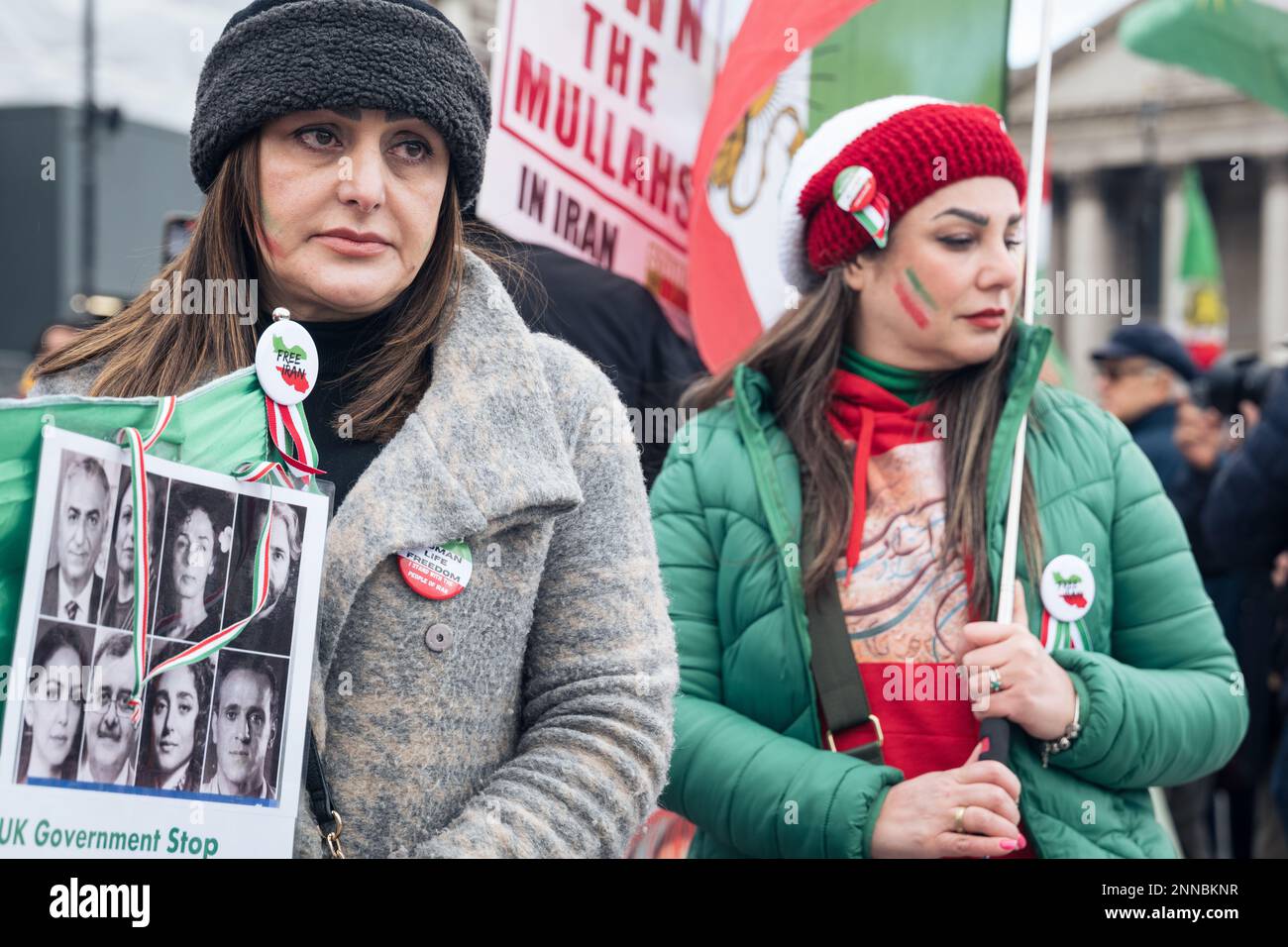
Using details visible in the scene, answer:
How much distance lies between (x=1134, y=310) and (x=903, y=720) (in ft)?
2.83

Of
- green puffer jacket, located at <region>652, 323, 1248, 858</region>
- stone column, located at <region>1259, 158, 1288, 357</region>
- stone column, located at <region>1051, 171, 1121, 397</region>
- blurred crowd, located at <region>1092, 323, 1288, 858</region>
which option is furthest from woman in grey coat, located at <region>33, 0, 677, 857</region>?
stone column, located at <region>1051, 171, 1121, 397</region>

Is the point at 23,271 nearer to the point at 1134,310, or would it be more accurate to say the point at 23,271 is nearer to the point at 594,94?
the point at 594,94

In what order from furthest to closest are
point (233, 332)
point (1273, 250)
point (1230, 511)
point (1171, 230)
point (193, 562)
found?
point (1171, 230)
point (1273, 250)
point (1230, 511)
point (233, 332)
point (193, 562)

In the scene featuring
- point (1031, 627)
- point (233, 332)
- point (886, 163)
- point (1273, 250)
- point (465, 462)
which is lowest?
point (1031, 627)

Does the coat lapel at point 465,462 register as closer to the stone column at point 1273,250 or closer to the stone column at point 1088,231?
the stone column at point 1273,250

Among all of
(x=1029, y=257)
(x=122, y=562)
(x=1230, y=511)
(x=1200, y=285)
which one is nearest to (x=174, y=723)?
(x=122, y=562)

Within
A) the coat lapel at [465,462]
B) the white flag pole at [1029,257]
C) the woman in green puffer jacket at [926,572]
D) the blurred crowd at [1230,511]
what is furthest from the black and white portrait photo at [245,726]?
the blurred crowd at [1230,511]

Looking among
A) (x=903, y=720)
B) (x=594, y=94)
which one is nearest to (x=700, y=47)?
(x=594, y=94)

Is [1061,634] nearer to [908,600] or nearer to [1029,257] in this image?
[908,600]

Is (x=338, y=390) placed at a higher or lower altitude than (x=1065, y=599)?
higher

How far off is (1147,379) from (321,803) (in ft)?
14.0

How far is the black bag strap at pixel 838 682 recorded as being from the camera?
2.26m

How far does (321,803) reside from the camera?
5.66 feet
